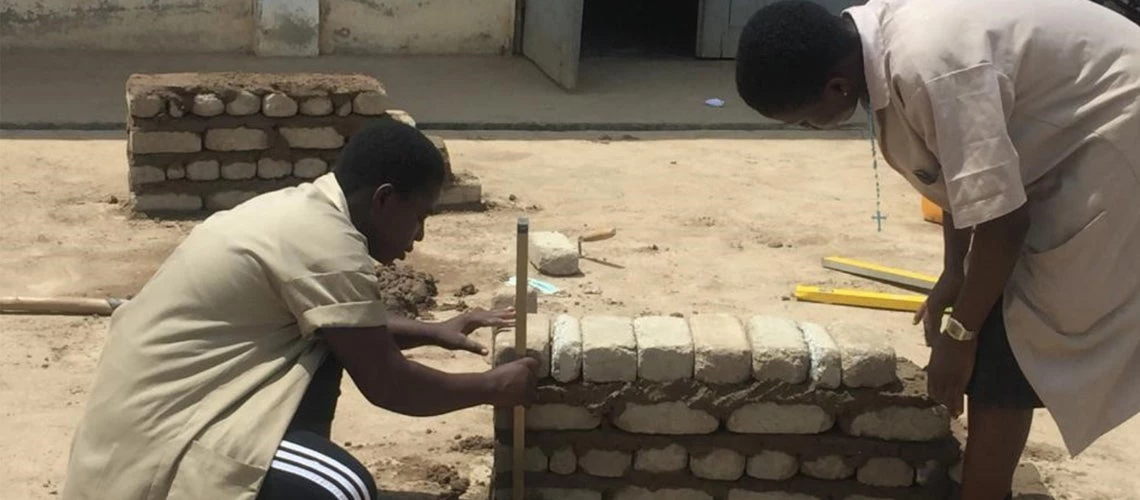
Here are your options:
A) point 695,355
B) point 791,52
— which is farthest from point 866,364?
point 791,52

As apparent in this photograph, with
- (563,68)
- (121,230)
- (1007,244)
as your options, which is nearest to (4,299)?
(121,230)

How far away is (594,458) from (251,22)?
857cm

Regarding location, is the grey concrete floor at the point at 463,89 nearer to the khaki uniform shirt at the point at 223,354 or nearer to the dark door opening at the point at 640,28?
the dark door opening at the point at 640,28

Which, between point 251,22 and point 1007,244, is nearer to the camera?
point 1007,244

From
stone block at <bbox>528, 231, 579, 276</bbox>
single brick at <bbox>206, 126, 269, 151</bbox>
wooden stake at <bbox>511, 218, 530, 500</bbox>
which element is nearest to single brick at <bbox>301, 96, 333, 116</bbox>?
single brick at <bbox>206, 126, 269, 151</bbox>

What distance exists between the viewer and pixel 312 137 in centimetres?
720

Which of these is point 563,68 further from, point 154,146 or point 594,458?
point 594,458

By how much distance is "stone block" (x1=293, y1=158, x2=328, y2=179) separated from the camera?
7.26m

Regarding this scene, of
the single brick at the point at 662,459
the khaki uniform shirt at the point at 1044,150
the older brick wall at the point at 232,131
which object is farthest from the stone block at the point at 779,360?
the older brick wall at the point at 232,131

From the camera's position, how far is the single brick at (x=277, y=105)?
7.05 m

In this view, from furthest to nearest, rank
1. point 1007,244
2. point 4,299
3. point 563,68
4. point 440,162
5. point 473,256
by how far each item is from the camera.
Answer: point 563,68
point 473,256
point 4,299
point 440,162
point 1007,244

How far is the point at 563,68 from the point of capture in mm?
11227

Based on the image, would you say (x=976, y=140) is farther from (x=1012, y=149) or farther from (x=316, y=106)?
(x=316, y=106)

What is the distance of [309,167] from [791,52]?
15.3 feet
